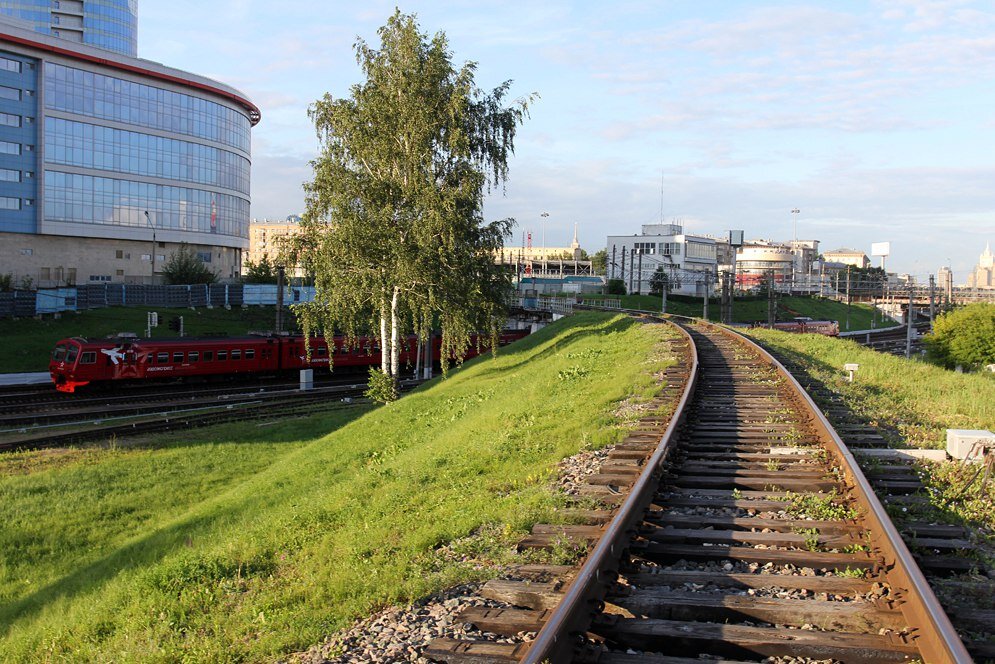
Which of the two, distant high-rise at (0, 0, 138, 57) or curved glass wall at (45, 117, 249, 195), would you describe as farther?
distant high-rise at (0, 0, 138, 57)

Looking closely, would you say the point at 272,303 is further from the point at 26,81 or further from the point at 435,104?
the point at 435,104

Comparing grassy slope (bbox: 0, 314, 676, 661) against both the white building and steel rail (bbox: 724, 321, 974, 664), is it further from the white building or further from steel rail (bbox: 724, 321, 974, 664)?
the white building

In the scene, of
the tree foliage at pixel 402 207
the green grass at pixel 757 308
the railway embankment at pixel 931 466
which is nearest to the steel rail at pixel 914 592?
the railway embankment at pixel 931 466

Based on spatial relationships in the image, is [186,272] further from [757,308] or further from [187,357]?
[757,308]

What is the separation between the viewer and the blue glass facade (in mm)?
68000

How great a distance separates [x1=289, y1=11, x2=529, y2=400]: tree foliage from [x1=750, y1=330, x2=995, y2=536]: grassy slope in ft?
36.5

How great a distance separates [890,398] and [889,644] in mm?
10666

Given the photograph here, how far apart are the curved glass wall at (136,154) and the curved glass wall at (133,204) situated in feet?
4.44

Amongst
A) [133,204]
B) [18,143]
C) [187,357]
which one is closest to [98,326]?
[187,357]

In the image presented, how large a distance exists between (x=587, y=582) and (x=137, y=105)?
278 feet

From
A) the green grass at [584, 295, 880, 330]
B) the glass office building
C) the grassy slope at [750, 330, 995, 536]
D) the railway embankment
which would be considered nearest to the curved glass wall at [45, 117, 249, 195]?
the glass office building

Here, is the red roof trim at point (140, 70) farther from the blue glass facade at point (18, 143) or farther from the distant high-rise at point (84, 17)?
the distant high-rise at point (84, 17)

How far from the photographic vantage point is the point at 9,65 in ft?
223

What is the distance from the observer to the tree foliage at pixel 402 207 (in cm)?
2606
